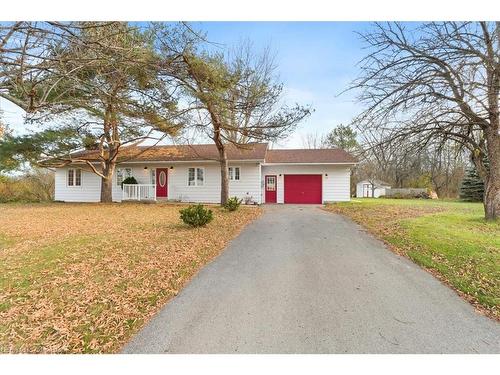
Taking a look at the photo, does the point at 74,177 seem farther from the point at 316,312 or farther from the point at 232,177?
the point at 316,312

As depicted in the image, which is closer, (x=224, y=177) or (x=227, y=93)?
(x=227, y=93)

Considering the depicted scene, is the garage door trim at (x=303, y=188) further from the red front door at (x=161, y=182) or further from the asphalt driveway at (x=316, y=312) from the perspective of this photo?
the asphalt driveway at (x=316, y=312)

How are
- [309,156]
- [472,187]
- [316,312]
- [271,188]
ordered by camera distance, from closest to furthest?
[316,312], [271,188], [309,156], [472,187]

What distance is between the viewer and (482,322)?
3.47 metres

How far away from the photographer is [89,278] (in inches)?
181

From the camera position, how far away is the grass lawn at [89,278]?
3107 mm

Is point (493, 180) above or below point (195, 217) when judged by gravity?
above

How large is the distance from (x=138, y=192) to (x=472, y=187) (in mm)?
28421

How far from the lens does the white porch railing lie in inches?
719

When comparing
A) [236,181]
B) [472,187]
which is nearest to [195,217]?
[236,181]

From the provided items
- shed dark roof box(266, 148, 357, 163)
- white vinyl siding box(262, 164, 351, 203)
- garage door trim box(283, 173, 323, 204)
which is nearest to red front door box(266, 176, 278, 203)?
white vinyl siding box(262, 164, 351, 203)

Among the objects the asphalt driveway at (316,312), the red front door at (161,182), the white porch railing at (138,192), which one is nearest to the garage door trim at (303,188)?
the red front door at (161,182)

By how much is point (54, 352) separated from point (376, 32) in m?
8.21

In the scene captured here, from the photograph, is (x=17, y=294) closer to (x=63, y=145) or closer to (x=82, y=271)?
(x=82, y=271)
